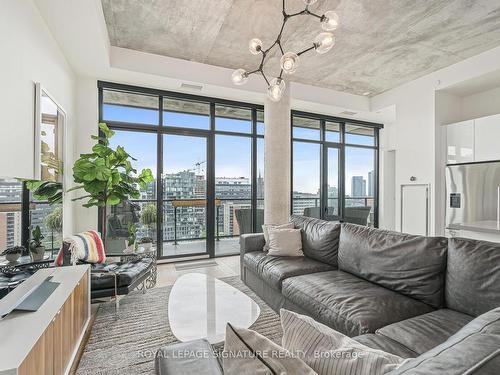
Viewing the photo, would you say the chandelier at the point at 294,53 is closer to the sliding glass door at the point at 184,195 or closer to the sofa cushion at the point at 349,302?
the sofa cushion at the point at 349,302

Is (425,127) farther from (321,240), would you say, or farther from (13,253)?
(13,253)

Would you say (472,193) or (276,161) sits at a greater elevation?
(276,161)

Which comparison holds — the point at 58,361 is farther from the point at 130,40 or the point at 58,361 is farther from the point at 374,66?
the point at 374,66

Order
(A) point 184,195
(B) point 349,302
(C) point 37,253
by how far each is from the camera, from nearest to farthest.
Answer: (B) point 349,302, (C) point 37,253, (A) point 184,195

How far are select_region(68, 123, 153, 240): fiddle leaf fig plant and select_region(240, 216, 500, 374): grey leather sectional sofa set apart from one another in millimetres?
2337

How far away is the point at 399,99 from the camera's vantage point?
517cm

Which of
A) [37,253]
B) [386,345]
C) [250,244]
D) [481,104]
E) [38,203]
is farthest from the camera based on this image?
[481,104]

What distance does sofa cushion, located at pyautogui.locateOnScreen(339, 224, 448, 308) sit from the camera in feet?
6.15

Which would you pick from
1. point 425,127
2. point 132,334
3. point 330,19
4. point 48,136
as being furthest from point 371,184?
point 48,136

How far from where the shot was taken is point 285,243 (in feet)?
10.4

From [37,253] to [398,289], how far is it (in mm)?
3191

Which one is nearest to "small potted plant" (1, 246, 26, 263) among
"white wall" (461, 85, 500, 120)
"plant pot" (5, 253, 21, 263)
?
"plant pot" (5, 253, 21, 263)

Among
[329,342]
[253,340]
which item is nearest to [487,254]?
[329,342]

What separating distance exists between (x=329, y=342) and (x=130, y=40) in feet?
13.9
